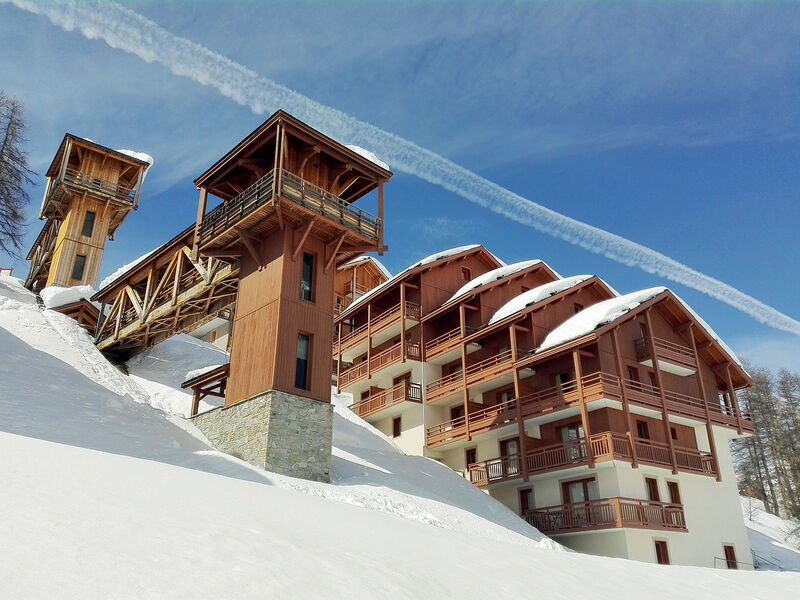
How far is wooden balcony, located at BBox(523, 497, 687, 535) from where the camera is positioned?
2483cm

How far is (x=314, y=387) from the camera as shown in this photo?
22.5 metres

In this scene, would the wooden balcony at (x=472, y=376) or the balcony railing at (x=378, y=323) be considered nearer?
the wooden balcony at (x=472, y=376)

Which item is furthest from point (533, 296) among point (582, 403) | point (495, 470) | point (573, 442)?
point (495, 470)

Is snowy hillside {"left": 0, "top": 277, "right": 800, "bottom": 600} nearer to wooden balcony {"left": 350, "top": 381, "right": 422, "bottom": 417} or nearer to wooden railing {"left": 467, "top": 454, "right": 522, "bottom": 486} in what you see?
wooden railing {"left": 467, "top": 454, "right": 522, "bottom": 486}

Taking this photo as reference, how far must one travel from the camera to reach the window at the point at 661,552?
25.9 m

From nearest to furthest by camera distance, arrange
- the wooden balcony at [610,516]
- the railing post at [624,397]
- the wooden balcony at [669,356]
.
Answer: the wooden balcony at [610,516] → the railing post at [624,397] → the wooden balcony at [669,356]

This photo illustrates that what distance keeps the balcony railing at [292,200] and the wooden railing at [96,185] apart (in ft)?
89.0

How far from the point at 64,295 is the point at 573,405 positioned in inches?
1302

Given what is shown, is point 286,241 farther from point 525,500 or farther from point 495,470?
point 525,500

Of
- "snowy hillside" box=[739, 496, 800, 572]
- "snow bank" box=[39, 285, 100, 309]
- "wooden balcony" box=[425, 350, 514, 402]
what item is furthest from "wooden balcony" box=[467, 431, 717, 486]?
"snow bank" box=[39, 285, 100, 309]

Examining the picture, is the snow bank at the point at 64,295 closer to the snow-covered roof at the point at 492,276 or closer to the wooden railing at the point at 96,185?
the wooden railing at the point at 96,185

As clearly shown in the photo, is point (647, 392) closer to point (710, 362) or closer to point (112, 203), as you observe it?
point (710, 362)

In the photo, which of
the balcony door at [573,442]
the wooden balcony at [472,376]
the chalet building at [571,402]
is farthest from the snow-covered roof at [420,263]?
the balcony door at [573,442]

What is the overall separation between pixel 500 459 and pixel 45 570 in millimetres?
26336
